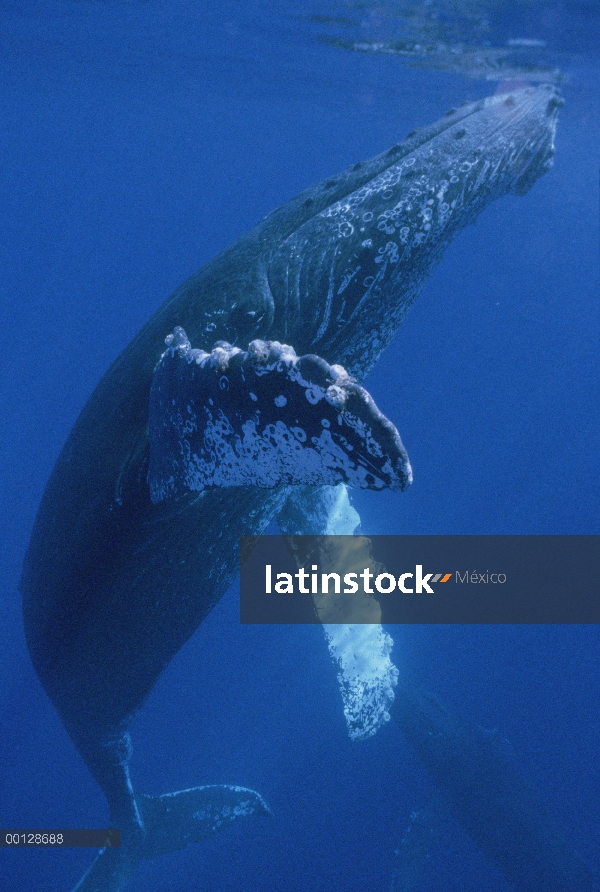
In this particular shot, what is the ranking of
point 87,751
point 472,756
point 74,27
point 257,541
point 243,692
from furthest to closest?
point 74,27 < point 243,692 < point 472,756 < point 87,751 < point 257,541

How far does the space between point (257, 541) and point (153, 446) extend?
7.84ft

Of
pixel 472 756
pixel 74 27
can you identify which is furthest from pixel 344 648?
pixel 74 27

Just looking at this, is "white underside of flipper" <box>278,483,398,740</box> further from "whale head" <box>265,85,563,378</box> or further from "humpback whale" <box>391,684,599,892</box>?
"humpback whale" <box>391,684,599,892</box>

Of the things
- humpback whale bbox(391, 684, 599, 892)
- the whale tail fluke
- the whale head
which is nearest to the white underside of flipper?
the whale head

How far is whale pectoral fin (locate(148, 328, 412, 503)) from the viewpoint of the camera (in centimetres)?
178

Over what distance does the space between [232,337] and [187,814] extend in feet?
25.3

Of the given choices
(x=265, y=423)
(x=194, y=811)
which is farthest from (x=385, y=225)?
(x=194, y=811)

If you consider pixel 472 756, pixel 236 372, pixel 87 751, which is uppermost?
pixel 236 372

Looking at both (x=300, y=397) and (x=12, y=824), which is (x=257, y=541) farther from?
(x=12, y=824)

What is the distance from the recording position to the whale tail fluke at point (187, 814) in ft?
26.7

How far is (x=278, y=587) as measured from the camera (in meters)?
5.75

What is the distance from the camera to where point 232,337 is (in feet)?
11.4

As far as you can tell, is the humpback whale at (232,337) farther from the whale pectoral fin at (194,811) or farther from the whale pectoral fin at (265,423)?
the whale pectoral fin at (194,811)

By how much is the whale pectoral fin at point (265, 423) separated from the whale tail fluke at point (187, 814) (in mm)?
7085
